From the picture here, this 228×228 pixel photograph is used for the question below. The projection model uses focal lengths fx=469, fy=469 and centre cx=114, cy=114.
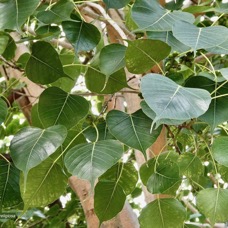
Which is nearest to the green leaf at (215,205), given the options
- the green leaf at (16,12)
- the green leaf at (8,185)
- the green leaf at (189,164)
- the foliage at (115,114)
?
the foliage at (115,114)

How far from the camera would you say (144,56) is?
0.74 metres

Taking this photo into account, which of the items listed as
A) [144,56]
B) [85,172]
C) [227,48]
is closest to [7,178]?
[85,172]

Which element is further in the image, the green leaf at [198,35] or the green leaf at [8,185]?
the green leaf at [8,185]

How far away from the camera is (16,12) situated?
717 mm

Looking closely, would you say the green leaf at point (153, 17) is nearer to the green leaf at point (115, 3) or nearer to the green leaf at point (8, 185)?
the green leaf at point (115, 3)

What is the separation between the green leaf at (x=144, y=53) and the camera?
0.72 m

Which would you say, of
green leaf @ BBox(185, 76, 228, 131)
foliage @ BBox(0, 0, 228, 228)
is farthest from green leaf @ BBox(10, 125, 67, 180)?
green leaf @ BBox(185, 76, 228, 131)

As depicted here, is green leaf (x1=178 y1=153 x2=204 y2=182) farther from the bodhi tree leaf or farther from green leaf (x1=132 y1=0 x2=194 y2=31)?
green leaf (x1=132 y1=0 x2=194 y2=31)

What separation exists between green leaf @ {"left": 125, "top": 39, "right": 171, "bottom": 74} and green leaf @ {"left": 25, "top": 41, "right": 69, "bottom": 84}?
128 millimetres

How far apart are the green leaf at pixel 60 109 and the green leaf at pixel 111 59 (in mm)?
74

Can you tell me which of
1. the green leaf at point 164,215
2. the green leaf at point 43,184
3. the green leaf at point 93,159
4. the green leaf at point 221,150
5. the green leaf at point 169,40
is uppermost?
the green leaf at point 169,40

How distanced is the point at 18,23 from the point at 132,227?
0.65 m

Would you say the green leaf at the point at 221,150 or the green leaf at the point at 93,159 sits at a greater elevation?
the green leaf at the point at 93,159

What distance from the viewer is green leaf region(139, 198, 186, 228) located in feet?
2.74
